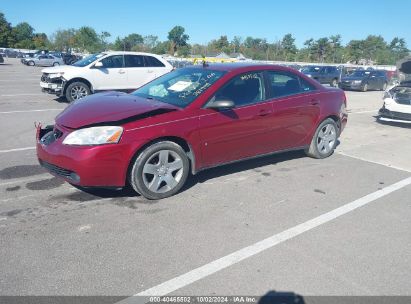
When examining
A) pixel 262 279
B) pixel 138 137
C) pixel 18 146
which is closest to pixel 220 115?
pixel 138 137

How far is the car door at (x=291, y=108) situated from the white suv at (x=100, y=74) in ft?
26.2

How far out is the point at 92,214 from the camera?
12.8 feet

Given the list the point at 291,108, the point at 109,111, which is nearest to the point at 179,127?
the point at 109,111

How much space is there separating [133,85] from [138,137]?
9151mm

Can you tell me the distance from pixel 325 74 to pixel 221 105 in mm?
22462

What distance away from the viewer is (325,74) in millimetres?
24938

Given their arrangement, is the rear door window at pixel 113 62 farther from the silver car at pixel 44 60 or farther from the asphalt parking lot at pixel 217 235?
the silver car at pixel 44 60

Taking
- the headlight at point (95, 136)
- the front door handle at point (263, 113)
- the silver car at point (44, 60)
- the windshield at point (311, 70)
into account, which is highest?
the silver car at point (44, 60)

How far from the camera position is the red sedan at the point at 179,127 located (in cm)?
397

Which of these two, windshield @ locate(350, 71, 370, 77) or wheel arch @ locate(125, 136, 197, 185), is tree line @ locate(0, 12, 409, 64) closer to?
windshield @ locate(350, 71, 370, 77)

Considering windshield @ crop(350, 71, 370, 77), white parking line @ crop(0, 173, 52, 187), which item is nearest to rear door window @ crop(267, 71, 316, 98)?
white parking line @ crop(0, 173, 52, 187)

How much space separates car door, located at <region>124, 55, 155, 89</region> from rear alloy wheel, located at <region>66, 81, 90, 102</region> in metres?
1.45

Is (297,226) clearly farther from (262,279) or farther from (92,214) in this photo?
(92,214)

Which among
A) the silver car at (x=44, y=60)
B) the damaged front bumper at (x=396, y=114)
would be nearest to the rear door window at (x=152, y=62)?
the damaged front bumper at (x=396, y=114)
